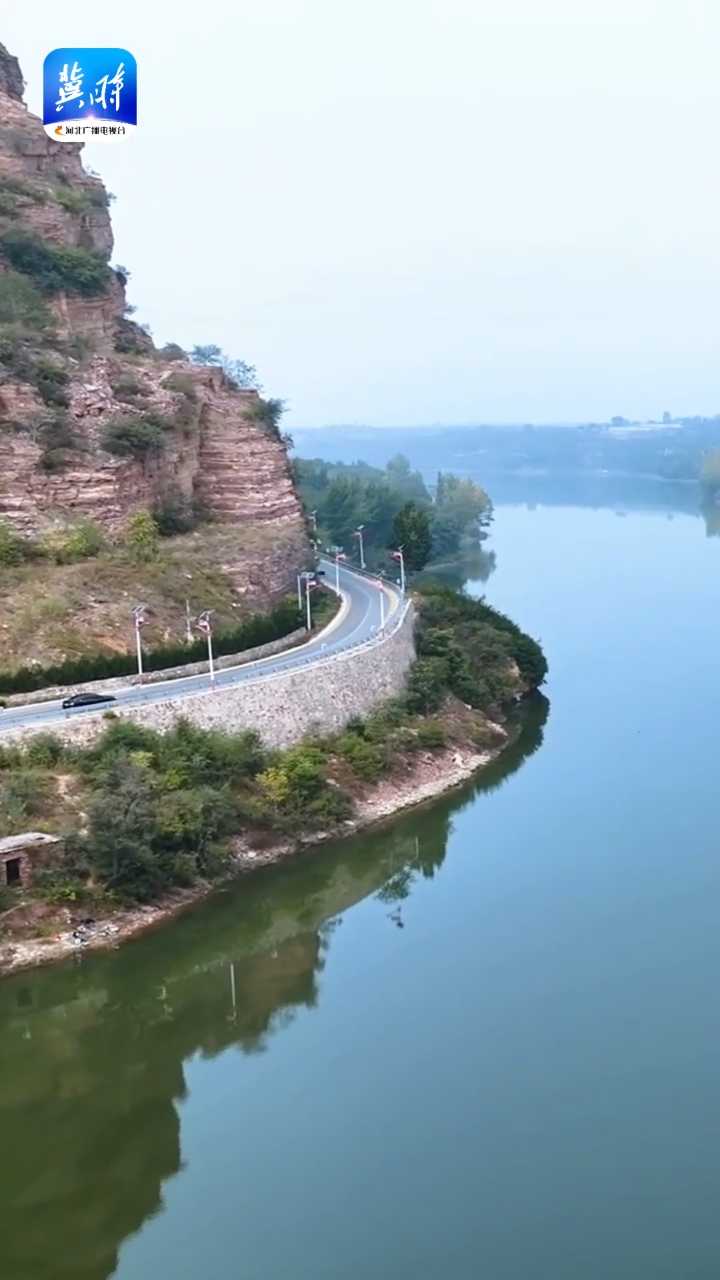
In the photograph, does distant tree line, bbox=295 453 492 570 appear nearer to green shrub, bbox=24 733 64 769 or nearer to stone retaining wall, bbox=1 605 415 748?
stone retaining wall, bbox=1 605 415 748

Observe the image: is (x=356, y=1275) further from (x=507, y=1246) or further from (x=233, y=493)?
(x=233, y=493)

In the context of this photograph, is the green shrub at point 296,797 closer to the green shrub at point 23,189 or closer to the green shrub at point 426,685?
the green shrub at point 426,685

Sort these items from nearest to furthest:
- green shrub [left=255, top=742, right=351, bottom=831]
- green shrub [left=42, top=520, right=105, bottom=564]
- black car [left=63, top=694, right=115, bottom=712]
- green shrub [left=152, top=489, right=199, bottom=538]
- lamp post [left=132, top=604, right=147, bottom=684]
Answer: green shrub [left=255, top=742, right=351, bottom=831] < black car [left=63, top=694, right=115, bottom=712] < lamp post [left=132, top=604, right=147, bottom=684] < green shrub [left=42, top=520, right=105, bottom=564] < green shrub [left=152, top=489, right=199, bottom=538]

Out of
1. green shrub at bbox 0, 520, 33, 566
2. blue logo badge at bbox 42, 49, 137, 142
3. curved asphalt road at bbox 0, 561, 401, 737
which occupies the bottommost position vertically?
curved asphalt road at bbox 0, 561, 401, 737

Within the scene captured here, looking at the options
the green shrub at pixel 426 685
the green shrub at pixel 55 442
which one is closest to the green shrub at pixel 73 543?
the green shrub at pixel 55 442

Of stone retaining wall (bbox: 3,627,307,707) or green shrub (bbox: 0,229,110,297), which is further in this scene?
green shrub (bbox: 0,229,110,297)

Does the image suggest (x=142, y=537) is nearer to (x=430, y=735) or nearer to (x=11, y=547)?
(x=11, y=547)

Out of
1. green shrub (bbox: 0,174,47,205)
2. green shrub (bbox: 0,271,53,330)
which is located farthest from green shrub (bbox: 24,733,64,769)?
green shrub (bbox: 0,174,47,205)
